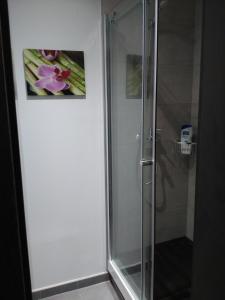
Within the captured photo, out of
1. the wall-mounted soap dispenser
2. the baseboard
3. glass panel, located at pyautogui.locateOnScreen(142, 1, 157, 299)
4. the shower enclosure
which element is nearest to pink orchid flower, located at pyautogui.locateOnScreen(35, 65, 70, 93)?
the shower enclosure

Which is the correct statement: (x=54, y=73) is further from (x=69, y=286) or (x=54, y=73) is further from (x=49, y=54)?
(x=69, y=286)

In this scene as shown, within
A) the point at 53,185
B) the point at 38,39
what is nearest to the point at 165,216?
the point at 53,185

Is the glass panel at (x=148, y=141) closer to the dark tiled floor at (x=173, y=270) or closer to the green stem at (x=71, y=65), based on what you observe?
the dark tiled floor at (x=173, y=270)

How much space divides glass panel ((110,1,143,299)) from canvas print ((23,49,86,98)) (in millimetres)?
284

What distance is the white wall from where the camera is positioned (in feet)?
5.63

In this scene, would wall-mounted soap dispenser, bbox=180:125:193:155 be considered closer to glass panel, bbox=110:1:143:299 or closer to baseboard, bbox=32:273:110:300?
glass panel, bbox=110:1:143:299

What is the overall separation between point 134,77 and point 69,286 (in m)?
1.87

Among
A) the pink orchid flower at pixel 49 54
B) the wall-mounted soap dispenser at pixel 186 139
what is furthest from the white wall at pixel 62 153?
the wall-mounted soap dispenser at pixel 186 139

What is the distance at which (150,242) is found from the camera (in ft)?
5.28

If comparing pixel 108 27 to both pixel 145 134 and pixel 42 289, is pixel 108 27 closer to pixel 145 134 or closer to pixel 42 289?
pixel 145 134

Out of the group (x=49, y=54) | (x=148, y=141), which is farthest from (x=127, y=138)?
(x=49, y=54)

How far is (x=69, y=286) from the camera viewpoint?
2121 millimetres

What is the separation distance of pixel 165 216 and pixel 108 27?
187 cm

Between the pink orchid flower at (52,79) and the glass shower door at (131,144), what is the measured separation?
1.23ft
